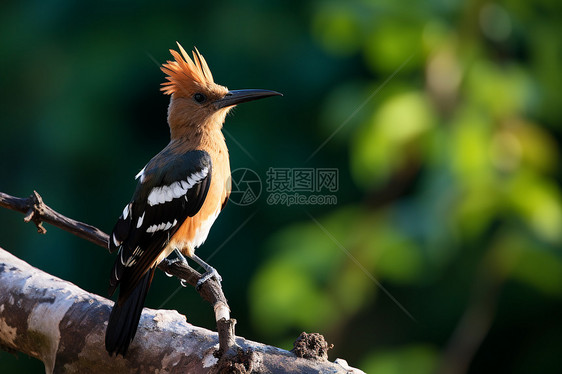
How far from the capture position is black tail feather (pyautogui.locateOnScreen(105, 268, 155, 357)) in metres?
1.32

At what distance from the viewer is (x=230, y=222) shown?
3033 millimetres

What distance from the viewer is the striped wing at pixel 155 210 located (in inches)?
62.3

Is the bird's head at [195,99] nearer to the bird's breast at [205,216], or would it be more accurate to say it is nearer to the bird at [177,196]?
the bird at [177,196]

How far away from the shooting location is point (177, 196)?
174 centimetres

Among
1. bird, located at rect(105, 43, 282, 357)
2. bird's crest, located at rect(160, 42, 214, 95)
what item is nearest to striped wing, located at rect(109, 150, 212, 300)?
bird, located at rect(105, 43, 282, 357)

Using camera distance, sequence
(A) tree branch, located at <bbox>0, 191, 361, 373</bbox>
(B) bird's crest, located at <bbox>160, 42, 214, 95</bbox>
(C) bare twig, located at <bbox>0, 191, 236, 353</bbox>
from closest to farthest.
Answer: (A) tree branch, located at <bbox>0, 191, 361, 373</bbox> < (C) bare twig, located at <bbox>0, 191, 236, 353</bbox> < (B) bird's crest, located at <bbox>160, 42, 214, 95</bbox>

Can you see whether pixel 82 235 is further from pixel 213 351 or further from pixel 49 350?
pixel 213 351

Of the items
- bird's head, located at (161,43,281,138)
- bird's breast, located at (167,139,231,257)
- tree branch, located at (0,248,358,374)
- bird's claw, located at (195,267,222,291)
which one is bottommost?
tree branch, located at (0,248,358,374)

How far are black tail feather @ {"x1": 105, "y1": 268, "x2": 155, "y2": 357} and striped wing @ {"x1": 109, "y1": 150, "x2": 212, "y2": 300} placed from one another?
71mm

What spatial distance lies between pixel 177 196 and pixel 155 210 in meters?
0.09

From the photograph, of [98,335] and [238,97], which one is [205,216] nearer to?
[238,97]

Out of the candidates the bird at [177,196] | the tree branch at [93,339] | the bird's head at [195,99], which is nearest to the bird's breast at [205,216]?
the bird at [177,196]

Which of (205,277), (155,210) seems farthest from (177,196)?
(205,277)

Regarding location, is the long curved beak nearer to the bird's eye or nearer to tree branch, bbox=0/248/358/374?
the bird's eye
